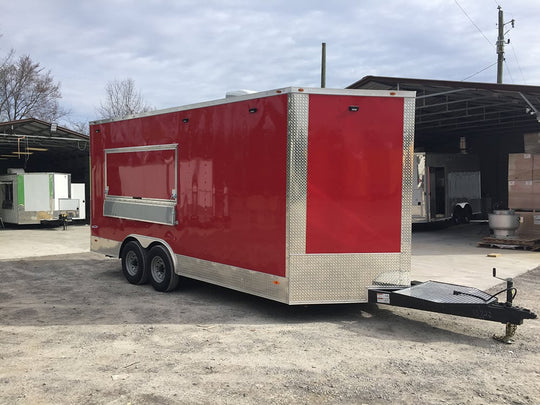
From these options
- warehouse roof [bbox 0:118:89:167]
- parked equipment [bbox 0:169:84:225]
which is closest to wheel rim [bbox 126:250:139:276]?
warehouse roof [bbox 0:118:89:167]

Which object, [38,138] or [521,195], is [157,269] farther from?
[38,138]

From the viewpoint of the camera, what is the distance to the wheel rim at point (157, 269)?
306 inches

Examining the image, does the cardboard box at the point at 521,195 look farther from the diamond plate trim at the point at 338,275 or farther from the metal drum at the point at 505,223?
the diamond plate trim at the point at 338,275

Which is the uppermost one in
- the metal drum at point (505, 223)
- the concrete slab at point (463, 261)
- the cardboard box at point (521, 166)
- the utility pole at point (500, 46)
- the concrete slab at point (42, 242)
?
the utility pole at point (500, 46)

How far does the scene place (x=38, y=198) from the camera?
786 inches

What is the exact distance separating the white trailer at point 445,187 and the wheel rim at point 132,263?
1081cm

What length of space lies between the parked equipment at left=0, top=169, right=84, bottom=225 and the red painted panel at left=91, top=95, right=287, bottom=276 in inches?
555

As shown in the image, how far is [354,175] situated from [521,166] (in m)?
10.1

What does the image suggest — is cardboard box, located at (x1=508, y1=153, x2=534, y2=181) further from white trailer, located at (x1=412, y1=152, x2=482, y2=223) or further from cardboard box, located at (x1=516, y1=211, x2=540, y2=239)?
white trailer, located at (x1=412, y1=152, x2=482, y2=223)

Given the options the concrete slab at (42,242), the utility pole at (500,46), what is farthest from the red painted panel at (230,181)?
the utility pole at (500,46)

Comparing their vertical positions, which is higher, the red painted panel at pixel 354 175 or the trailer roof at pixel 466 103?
the trailer roof at pixel 466 103

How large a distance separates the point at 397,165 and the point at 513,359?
8.51 ft

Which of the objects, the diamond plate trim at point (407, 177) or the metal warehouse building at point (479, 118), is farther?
the metal warehouse building at point (479, 118)

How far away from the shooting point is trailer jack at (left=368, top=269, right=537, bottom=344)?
16.3 feet
